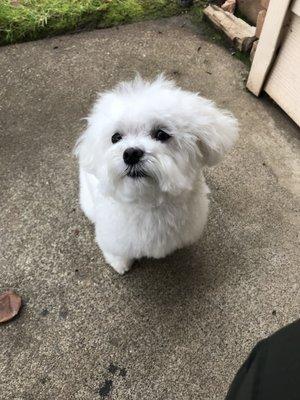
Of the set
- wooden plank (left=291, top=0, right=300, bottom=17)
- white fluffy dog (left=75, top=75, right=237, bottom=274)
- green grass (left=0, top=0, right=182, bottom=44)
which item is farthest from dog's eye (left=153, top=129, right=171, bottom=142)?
green grass (left=0, top=0, right=182, bottom=44)

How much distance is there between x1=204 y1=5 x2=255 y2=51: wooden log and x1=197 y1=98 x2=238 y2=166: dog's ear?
175 cm

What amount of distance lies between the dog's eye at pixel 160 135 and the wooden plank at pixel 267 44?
1510 mm

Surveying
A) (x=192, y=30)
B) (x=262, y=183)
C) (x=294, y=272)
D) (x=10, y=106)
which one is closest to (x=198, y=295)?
(x=294, y=272)

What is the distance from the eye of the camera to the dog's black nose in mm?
1556

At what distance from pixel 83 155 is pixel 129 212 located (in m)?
0.33

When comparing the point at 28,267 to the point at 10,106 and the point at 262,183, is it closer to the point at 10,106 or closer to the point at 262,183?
the point at 10,106

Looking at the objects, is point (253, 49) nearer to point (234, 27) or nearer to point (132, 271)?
point (234, 27)

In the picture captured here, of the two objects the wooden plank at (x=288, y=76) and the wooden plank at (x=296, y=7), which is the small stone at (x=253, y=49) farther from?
the wooden plank at (x=296, y=7)

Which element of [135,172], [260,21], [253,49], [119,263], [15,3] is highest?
[135,172]

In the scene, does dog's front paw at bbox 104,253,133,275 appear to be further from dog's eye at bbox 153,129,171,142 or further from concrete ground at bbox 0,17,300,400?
dog's eye at bbox 153,129,171,142

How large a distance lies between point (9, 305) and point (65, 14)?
96.2 inches

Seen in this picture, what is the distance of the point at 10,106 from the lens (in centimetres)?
305

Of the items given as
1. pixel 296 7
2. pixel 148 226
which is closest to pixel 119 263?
pixel 148 226

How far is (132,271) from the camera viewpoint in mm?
2318
